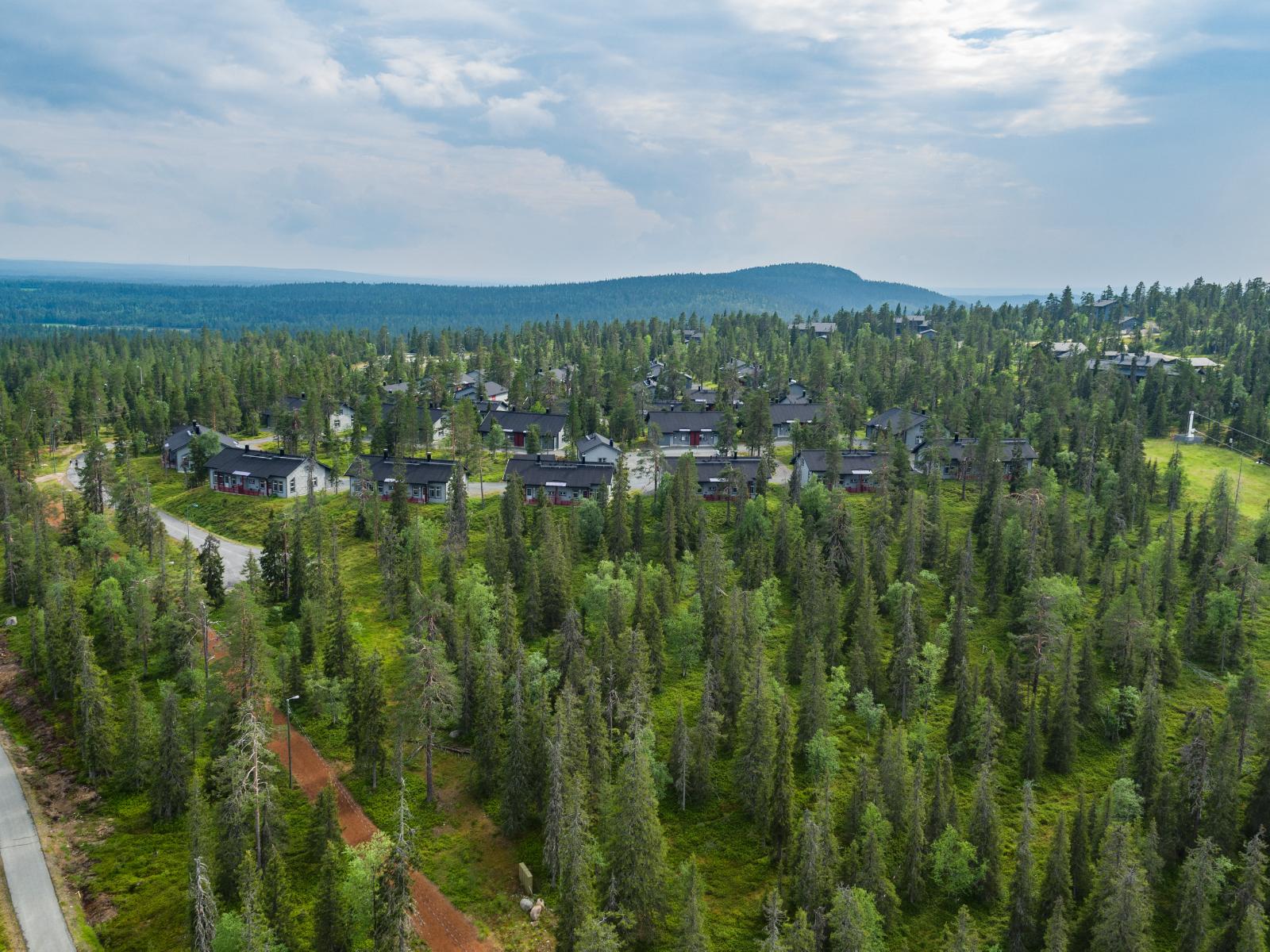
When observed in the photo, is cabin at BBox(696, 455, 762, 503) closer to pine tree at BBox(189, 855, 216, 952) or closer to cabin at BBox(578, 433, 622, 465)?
cabin at BBox(578, 433, 622, 465)

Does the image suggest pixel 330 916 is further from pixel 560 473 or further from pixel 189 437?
pixel 189 437

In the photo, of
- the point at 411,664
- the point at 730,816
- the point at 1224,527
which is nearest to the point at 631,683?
the point at 730,816

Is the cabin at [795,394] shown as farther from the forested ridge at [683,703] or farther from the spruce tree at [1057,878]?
the spruce tree at [1057,878]

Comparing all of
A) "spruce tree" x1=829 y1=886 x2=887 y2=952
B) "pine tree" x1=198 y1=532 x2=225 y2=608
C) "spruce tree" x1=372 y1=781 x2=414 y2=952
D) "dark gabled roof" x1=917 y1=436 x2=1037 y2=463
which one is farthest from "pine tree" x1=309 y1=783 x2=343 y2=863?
"dark gabled roof" x1=917 y1=436 x2=1037 y2=463

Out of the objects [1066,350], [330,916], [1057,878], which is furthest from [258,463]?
[1066,350]

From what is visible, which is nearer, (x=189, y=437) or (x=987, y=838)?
(x=987, y=838)
